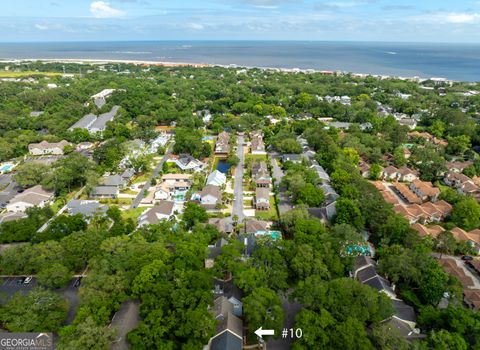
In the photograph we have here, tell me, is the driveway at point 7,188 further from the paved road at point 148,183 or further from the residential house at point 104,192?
the paved road at point 148,183

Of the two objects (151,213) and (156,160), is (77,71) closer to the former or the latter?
(156,160)

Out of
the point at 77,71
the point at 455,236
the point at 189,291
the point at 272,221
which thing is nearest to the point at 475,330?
the point at 455,236

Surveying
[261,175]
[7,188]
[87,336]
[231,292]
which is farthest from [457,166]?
[7,188]

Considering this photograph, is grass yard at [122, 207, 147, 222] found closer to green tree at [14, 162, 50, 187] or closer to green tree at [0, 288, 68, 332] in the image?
green tree at [14, 162, 50, 187]

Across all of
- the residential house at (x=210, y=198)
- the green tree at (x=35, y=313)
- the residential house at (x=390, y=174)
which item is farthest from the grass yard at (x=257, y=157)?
the green tree at (x=35, y=313)

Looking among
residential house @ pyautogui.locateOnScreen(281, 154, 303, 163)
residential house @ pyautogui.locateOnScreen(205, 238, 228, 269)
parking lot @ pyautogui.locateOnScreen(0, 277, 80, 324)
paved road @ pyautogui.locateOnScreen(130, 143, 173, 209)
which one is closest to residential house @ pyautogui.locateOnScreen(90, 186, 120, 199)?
paved road @ pyautogui.locateOnScreen(130, 143, 173, 209)
